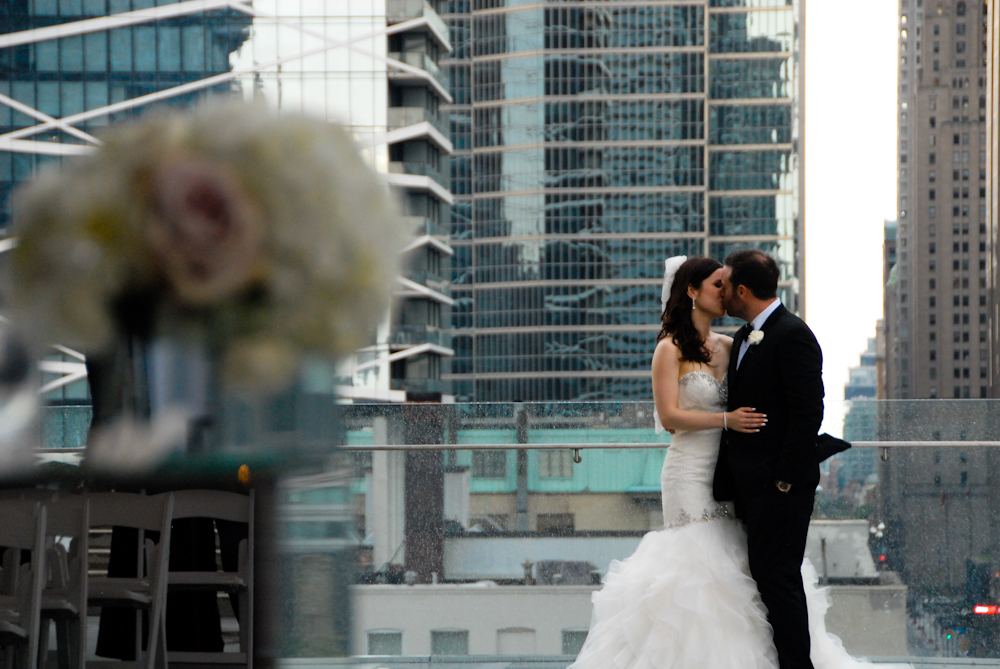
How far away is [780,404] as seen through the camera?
297cm

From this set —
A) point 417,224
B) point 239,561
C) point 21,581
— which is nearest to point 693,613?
point 21,581

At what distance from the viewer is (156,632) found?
978 mm

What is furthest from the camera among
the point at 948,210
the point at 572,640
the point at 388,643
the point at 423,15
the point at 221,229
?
the point at 948,210

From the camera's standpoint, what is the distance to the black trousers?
2975 mm

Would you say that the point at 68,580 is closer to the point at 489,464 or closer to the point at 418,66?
the point at 418,66

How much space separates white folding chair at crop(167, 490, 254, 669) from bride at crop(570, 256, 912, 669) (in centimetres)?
235

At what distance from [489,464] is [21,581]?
341 centimetres

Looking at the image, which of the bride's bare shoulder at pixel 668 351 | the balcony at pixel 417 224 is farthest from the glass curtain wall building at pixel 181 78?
the bride's bare shoulder at pixel 668 351

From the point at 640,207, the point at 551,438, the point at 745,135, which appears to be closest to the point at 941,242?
the point at 745,135

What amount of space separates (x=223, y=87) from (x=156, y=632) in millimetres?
581

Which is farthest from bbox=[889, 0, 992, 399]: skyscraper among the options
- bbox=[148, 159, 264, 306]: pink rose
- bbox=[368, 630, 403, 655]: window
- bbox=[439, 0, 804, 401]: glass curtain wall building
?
bbox=[148, 159, 264, 306]: pink rose

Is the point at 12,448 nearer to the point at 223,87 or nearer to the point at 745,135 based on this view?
the point at 223,87

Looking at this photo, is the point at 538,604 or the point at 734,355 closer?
the point at 734,355

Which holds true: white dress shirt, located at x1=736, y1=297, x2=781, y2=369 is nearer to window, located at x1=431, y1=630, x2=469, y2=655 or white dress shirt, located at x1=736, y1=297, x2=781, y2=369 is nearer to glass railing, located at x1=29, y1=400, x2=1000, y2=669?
glass railing, located at x1=29, y1=400, x2=1000, y2=669
